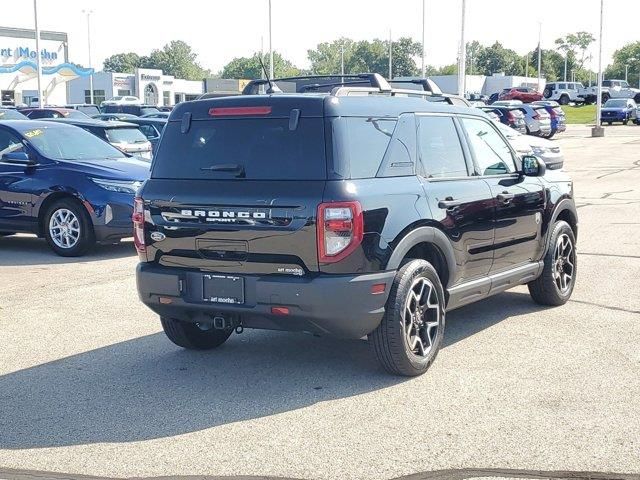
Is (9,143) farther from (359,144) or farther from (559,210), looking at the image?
(359,144)

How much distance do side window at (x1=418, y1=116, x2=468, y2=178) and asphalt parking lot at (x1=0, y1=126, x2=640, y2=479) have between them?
53.0 inches

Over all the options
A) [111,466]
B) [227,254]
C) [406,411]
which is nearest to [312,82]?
[227,254]

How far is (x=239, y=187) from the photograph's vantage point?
18.8 ft

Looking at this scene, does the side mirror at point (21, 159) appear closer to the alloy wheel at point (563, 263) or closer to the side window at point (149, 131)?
the alloy wheel at point (563, 263)

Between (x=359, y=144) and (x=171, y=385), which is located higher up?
(x=359, y=144)

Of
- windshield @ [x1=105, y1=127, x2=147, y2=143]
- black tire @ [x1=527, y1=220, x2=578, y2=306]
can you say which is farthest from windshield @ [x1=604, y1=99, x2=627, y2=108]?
black tire @ [x1=527, y1=220, x2=578, y2=306]

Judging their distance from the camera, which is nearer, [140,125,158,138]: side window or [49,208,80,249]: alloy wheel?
[49,208,80,249]: alloy wheel

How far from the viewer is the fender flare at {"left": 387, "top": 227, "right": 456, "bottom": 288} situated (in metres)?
5.75

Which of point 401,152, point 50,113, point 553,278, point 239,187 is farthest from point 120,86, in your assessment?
point 239,187

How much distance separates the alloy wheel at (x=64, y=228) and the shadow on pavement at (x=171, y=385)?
453cm

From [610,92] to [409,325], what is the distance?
75187 mm

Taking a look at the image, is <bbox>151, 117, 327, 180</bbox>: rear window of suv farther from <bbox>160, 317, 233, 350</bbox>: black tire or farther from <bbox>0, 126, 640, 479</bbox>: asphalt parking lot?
<bbox>0, 126, 640, 479</bbox>: asphalt parking lot

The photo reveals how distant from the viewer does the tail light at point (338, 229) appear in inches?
214

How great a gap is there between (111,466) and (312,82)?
4.96m
